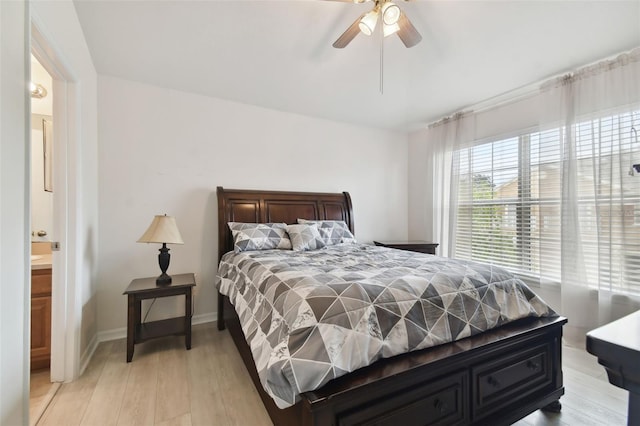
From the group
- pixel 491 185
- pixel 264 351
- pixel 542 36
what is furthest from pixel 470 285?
pixel 491 185

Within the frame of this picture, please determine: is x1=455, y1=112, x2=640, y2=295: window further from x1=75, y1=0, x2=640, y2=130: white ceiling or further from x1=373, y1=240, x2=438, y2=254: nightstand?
x1=75, y1=0, x2=640, y2=130: white ceiling

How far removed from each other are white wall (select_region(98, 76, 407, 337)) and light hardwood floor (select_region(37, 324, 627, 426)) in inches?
29.0

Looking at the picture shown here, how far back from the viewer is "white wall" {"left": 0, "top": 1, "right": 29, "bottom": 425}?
104cm

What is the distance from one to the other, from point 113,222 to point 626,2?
458 cm

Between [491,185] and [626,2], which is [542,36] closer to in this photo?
[626,2]

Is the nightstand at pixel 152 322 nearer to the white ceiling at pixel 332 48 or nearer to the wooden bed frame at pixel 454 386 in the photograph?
the wooden bed frame at pixel 454 386

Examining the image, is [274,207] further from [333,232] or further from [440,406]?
[440,406]

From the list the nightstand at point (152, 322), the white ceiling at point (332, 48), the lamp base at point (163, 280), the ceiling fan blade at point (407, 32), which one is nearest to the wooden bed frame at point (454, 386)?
the nightstand at point (152, 322)

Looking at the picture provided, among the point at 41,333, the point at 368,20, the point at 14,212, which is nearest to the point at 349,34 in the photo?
the point at 368,20

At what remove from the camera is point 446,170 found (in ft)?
12.8

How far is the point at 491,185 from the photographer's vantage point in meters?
3.47

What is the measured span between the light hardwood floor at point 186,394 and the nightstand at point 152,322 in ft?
0.56

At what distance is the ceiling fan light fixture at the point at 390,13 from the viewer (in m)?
1.62

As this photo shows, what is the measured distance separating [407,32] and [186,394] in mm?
2922
